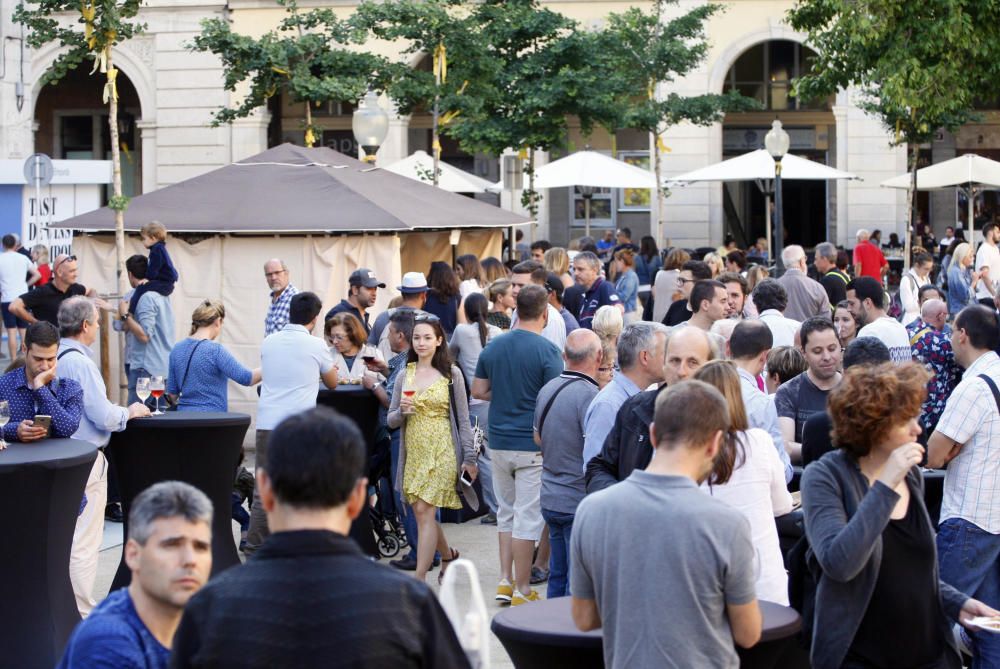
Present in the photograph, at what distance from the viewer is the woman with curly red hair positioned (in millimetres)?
4297

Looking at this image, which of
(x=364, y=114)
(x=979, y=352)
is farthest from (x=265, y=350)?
(x=364, y=114)

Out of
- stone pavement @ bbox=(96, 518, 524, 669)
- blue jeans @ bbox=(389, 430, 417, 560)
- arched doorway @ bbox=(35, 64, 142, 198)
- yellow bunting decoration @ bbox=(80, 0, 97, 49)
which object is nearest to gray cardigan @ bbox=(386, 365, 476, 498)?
blue jeans @ bbox=(389, 430, 417, 560)

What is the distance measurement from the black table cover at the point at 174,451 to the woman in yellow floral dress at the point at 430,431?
1008mm

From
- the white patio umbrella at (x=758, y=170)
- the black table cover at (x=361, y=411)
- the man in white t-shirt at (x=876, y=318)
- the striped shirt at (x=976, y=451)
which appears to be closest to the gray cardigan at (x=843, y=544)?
the striped shirt at (x=976, y=451)

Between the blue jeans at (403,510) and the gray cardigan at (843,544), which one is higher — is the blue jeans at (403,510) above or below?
below

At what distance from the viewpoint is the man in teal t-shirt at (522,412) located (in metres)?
8.35

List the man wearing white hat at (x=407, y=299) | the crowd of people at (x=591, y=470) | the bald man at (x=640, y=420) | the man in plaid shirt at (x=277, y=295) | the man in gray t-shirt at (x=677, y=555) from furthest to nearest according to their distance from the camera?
the man in plaid shirt at (x=277, y=295) → the man wearing white hat at (x=407, y=299) → the bald man at (x=640, y=420) → the man in gray t-shirt at (x=677, y=555) → the crowd of people at (x=591, y=470)

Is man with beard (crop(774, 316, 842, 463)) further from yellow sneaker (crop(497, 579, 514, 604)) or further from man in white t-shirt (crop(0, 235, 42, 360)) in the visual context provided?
man in white t-shirt (crop(0, 235, 42, 360))

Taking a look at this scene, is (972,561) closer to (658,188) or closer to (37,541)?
(37,541)

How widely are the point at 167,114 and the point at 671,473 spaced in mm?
32478

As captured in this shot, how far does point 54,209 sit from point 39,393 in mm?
17162

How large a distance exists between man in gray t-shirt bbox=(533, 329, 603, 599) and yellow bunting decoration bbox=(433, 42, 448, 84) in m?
12.6

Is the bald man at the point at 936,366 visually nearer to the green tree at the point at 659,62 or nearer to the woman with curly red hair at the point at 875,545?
the woman with curly red hair at the point at 875,545

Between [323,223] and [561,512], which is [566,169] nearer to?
[323,223]
